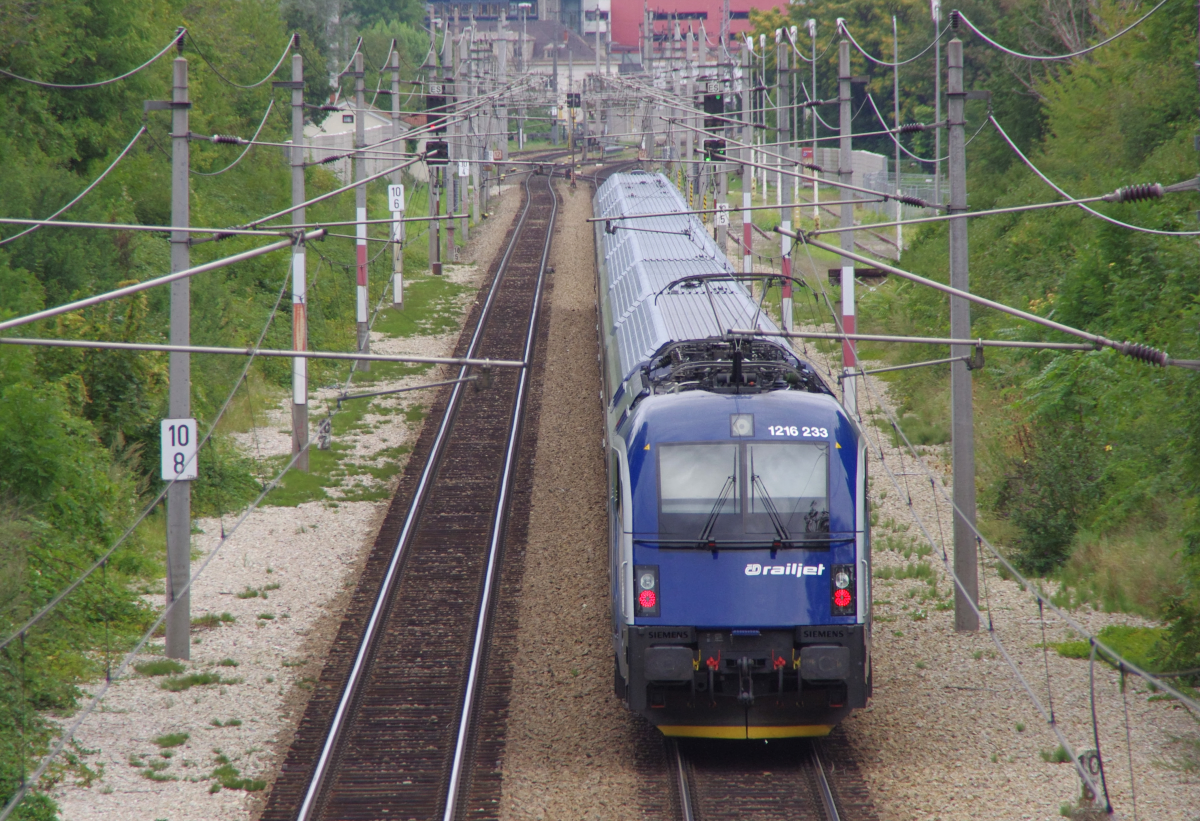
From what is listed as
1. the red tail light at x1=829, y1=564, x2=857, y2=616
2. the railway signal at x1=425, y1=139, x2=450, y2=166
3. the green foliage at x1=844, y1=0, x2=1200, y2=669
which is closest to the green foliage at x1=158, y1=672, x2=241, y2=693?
the red tail light at x1=829, y1=564, x2=857, y2=616

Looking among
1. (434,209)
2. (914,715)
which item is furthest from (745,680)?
(434,209)

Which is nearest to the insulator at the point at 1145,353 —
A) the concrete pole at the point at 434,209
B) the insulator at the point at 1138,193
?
the insulator at the point at 1138,193

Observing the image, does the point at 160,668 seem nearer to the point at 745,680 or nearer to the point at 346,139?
the point at 745,680

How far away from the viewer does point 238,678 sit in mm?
13977

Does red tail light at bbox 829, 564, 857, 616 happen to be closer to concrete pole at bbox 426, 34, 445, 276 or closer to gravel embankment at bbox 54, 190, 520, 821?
gravel embankment at bbox 54, 190, 520, 821

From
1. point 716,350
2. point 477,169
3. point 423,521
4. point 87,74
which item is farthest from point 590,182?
point 716,350

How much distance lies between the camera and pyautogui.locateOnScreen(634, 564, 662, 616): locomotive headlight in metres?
10.9

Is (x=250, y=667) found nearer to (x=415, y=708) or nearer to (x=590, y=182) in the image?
(x=415, y=708)

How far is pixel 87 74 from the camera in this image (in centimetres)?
2991

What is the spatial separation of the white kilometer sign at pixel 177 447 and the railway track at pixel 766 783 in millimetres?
6523

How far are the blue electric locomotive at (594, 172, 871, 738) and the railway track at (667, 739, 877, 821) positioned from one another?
0.43 metres

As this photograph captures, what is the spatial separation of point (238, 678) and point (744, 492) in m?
6.59

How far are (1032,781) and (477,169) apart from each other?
44.3 meters

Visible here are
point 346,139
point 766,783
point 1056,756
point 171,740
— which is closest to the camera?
point 766,783
